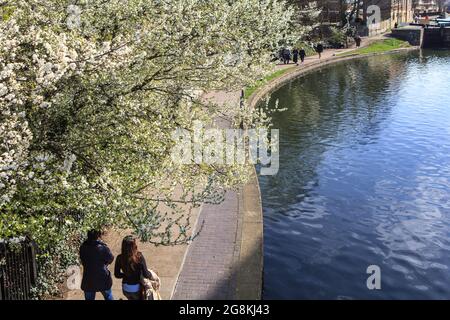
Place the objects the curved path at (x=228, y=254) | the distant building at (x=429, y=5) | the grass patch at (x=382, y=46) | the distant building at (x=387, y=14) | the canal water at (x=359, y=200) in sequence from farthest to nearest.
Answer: the distant building at (x=429, y=5), the distant building at (x=387, y=14), the grass patch at (x=382, y=46), the canal water at (x=359, y=200), the curved path at (x=228, y=254)

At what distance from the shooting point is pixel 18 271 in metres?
10.1

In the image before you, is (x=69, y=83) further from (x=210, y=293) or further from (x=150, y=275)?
(x=210, y=293)

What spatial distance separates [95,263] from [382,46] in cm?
6272

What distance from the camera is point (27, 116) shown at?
33.0 feet

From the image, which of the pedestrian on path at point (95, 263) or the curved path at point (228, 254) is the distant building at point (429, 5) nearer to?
the curved path at point (228, 254)

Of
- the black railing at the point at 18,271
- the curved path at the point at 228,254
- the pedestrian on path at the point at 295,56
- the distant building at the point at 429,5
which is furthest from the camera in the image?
the distant building at the point at 429,5

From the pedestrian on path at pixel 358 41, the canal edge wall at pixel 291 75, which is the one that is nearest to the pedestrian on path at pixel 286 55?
the canal edge wall at pixel 291 75

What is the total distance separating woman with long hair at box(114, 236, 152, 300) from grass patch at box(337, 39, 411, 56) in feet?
169

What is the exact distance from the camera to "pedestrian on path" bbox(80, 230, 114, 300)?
948cm

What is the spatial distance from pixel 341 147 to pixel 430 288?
1278cm

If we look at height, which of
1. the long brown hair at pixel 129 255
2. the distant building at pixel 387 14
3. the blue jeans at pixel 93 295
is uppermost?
the distant building at pixel 387 14

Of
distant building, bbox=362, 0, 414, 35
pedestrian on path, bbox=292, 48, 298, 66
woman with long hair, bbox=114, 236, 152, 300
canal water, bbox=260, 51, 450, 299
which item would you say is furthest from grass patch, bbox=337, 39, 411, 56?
woman with long hair, bbox=114, 236, 152, 300

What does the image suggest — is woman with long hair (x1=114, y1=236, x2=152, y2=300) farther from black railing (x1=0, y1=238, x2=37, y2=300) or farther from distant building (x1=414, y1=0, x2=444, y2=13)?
distant building (x1=414, y1=0, x2=444, y2=13)

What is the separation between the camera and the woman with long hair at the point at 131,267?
29.3ft
